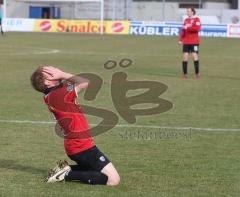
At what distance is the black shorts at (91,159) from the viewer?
7031mm

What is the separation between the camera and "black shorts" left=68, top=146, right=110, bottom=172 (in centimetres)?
703

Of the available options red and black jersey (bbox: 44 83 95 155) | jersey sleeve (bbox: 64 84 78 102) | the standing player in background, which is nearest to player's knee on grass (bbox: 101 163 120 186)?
red and black jersey (bbox: 44 83 95 155)

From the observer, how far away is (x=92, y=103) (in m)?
13.6

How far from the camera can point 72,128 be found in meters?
6.97

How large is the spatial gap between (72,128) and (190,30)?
12.8 meters

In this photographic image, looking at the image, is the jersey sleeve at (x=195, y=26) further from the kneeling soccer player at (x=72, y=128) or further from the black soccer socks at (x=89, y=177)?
the black soccer socks at (x=89, y=177)

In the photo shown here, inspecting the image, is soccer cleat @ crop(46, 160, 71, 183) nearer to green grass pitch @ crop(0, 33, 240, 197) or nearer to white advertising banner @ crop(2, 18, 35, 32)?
green grass pitch @ crop(0, 33, 240, 197)

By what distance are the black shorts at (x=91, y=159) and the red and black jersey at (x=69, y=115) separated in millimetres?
51

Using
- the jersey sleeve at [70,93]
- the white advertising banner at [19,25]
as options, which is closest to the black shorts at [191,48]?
the jersey sleeve at [70,93]

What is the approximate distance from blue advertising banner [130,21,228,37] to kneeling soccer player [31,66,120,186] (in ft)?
156

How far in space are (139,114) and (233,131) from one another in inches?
92.4

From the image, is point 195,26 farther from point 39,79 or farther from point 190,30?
point 39,79

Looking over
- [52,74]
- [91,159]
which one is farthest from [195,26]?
[52,74]

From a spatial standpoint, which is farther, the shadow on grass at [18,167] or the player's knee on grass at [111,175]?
the shadow on grass at [18,167]
